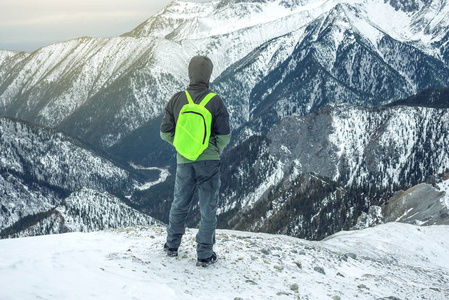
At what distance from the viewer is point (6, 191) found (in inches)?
7475

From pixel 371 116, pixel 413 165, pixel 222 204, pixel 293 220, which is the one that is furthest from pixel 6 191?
pixel 413 165

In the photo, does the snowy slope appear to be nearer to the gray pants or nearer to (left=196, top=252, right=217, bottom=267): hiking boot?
(left=196, top=252, right=217, bottom=267): hiking boot

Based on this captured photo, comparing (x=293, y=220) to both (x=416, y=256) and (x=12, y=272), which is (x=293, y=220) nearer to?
(x=416, y=256)

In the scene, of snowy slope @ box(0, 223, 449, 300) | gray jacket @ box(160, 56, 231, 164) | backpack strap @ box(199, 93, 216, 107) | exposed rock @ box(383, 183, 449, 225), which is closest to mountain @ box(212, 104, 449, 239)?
exposed rock @ box(383, 183, 449, 225)

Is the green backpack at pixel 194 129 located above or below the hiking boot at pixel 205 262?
above

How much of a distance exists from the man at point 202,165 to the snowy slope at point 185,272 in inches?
45.0

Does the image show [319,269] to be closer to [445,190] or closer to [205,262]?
[205,262]

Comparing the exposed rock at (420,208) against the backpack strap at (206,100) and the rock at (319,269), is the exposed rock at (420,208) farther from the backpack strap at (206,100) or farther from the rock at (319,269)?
the backpack strap at (206,100)

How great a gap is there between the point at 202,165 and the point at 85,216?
125787 mm

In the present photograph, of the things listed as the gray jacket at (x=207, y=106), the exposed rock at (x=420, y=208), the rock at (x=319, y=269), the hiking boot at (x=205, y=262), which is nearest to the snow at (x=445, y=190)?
the exposed rock at (x=420, y=208)

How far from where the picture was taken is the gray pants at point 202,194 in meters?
10.9

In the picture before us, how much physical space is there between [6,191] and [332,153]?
15886 centimetres

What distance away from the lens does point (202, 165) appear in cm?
1081

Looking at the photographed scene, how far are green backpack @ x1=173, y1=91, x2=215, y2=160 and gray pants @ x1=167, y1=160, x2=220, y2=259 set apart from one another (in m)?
0.50
